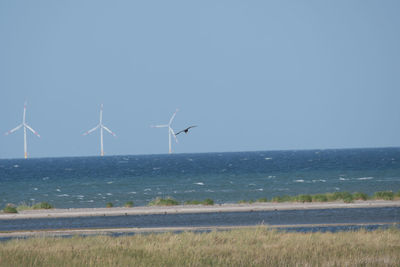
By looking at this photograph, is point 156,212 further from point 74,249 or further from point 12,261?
point 12,261

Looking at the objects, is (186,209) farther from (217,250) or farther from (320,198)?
(217,250)

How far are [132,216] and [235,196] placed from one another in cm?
3001

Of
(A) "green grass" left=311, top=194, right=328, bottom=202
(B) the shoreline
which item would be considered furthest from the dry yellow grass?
(A) "green grass" left=311, top=194, right=328, bottom=202

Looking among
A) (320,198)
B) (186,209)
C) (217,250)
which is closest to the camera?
(217,250)

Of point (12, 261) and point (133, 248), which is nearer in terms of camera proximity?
point (12, 261)

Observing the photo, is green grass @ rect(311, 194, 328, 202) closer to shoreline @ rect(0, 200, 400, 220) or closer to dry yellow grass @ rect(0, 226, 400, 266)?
shoreline @ rect(0, 200, 400, 220)

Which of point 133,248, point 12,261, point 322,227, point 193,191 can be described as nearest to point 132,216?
point 322,227

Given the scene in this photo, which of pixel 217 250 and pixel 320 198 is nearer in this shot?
pixel 217 250

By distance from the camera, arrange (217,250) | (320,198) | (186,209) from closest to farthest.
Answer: (217,250)
(186,209)
(320,198)

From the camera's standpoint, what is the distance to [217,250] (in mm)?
28375

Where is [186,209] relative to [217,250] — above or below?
below

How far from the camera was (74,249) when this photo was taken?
A: 94.3 feet

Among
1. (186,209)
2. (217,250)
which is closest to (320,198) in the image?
(186,209)

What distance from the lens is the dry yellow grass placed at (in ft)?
83.1
